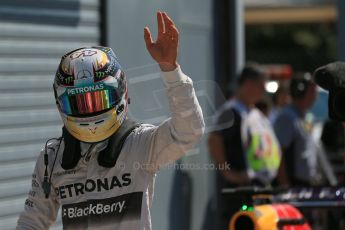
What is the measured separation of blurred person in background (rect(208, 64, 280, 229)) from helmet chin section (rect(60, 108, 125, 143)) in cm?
358

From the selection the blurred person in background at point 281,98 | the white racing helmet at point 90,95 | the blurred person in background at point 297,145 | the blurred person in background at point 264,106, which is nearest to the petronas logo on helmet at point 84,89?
the white racing helmet at point 90,95

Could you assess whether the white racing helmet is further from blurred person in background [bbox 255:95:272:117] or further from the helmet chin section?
blurred person in background [bbox 255:95:272:117]

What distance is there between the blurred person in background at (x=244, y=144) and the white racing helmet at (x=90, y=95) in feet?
11.8

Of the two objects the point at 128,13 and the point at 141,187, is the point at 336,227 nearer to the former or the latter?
the point at 128,13

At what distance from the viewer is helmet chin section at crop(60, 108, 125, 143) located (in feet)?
11.9

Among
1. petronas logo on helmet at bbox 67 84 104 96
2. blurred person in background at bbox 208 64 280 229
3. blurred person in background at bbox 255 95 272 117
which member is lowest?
blurred person in background at bbox 255 95 272 117

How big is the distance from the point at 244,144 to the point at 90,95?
4356 millimetres

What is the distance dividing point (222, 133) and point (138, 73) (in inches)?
128

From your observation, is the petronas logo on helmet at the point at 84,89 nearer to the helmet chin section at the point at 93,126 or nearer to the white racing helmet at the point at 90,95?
the white racing helmet at the point at 90,95

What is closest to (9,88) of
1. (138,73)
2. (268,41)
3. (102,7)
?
(102,7)

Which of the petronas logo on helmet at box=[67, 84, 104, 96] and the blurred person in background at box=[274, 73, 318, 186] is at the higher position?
the petronas logo on helmet at box=[67, 84, 104, 96]

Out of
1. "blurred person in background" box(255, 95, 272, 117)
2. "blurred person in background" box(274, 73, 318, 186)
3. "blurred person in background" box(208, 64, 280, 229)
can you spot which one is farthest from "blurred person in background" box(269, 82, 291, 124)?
"blurred person in background" box(208, 64, 280, 229)

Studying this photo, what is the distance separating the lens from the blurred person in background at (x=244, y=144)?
7531 mm

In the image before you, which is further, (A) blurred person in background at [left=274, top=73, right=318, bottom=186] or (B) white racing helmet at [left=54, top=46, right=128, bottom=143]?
(A) blurred person in background at [left=274, top=73, right=318, bottom=186]
